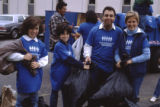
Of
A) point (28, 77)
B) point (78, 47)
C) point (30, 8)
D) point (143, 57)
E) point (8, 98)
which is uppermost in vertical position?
point (30, 8)

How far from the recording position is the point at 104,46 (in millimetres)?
3822

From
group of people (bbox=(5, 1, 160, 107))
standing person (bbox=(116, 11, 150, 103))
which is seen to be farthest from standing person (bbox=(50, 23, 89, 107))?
standing person (bbox=(116, 11, 150, 103))

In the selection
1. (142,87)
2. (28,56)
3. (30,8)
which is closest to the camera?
(28,56)

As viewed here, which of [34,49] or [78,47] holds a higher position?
[34,49]

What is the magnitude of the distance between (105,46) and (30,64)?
1.02 metres

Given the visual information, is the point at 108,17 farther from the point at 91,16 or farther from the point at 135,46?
the point at 91,16

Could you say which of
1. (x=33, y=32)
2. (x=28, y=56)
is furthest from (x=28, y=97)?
(x=33, y=32)

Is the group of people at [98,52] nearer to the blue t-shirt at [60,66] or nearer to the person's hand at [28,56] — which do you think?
the blue t-shirt at [60,66]

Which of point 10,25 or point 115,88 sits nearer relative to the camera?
point 115,88

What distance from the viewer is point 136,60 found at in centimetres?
370

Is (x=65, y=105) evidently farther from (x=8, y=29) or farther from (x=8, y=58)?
(x=8, y=29)

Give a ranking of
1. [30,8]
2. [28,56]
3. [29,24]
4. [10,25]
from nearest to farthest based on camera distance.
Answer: [28,56]
[29,24]
[10,25]
[30,8]

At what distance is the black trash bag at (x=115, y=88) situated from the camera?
11.5 feet

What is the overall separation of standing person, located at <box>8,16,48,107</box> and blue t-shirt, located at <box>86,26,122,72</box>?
72cm
